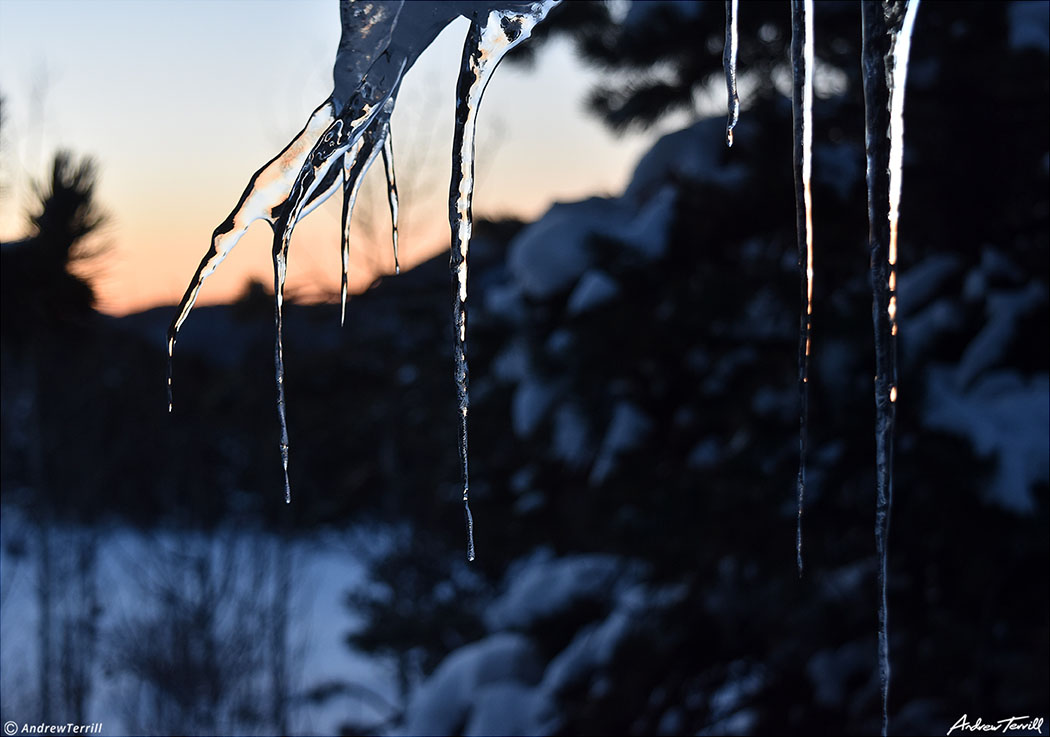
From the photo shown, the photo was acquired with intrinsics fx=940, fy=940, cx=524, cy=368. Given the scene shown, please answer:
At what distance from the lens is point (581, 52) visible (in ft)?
16.0

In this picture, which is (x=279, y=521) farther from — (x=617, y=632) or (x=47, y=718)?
(x=617, y=632)

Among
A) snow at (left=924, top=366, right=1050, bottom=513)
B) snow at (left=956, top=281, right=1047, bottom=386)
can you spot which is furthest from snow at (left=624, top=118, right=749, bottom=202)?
snow at (left=924, top=366, right=1050, bottom=513)

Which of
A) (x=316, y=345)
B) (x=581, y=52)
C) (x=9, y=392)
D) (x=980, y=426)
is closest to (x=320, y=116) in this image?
(x=980, y=426)

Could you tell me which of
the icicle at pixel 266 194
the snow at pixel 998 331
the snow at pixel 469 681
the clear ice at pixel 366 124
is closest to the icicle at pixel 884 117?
the clear ice at pixel 366 124

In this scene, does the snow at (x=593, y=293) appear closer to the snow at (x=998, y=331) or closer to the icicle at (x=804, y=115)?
the snow at (x=998, y=331)

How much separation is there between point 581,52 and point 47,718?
25.5 ft

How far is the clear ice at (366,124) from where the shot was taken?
1.13 m

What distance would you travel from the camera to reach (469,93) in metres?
1.10

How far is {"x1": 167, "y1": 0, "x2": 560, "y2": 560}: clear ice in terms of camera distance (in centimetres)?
113

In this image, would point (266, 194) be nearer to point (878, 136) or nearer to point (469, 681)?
point (878, 136)

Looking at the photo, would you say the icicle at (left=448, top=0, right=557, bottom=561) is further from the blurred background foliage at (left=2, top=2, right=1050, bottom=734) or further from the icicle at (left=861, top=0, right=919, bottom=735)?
the blurred background foliage at (left=2, top=2, right=1050, bottom=734)

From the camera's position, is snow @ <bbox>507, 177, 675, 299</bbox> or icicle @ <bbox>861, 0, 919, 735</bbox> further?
snow @ <bbox>507, 177, 675, 299</bbox>

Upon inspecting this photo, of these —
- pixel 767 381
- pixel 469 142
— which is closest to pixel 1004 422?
pixel 767 381

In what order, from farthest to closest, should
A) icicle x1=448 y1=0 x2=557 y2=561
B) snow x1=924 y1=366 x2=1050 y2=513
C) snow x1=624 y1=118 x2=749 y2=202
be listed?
snow x1=624 y1=118 x2=749 y2=202, snow x1=924 y1=366 x2=1050 y2=513, icicle x1=448 y1=0 x2=557 y2=561
